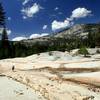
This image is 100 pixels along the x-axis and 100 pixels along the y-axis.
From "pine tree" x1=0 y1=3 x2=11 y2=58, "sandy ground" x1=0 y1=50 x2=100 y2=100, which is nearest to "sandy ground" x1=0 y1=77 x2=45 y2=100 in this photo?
"sandy ground" x1=0 y1=50 x2=100 y2=100

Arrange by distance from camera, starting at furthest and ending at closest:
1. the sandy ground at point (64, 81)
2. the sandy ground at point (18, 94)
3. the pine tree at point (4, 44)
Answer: the pine tree at point (4, 44) < the sandy ground at point (18, 94) < the sandy ground at point (64, 81)

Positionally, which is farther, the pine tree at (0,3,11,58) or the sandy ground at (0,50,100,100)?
the pine tree at (0,3,11,58)

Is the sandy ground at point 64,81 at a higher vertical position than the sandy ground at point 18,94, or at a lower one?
higher

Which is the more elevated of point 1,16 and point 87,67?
point 1,16

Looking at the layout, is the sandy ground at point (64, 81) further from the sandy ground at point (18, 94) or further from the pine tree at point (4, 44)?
the pine tree at point (4, 44)

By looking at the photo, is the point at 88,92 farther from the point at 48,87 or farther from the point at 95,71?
the point at 95,71

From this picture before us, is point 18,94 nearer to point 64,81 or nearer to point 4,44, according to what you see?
point 64,81

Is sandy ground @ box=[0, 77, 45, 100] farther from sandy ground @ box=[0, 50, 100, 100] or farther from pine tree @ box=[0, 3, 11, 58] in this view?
pine tree @ box=[0, 3, 11, 58]

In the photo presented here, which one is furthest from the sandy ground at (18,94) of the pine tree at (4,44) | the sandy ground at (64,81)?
the pine tree at (4,44)

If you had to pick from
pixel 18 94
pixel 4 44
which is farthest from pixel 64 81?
A: pixel 4 44

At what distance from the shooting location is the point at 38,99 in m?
10.8

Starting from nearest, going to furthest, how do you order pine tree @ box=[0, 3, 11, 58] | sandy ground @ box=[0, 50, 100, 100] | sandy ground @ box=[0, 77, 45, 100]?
sandy ground @ box=[0, 50, 100, 100] → sandy ground @ box=[0, 77, 45, 100] → pine tree @ box=[0, 3, 11, 58]

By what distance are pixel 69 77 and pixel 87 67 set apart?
154cm

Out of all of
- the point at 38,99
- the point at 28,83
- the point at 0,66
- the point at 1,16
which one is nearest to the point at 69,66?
the point at 28,83
